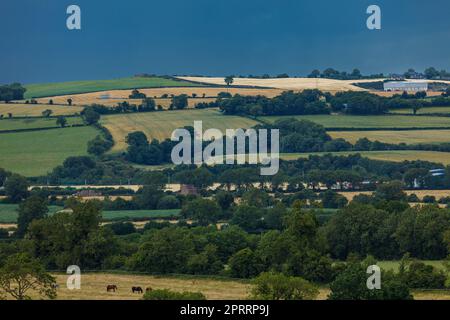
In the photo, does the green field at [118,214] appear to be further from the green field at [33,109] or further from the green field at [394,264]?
the green field at [33,109]

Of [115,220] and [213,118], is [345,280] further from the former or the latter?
[213,118]

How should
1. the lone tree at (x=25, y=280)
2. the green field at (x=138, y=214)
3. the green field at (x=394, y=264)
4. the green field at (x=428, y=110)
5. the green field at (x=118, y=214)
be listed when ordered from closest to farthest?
the lone tree at (x=25, y=280)
the green field at (x=394, y=264)
the green field at (x=118, y=214)
the green field at (x=138, y=214)
the green field at (x=428, y=110)

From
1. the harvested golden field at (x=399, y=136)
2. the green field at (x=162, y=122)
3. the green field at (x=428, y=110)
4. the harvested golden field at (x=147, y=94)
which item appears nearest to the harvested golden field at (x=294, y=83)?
the harvested golden field at (x=147, y=94)

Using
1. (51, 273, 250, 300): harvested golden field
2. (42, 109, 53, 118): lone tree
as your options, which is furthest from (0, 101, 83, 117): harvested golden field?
(51, 273, 250, 300): harvested golden field

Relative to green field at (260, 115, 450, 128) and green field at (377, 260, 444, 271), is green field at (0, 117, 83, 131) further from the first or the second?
green field at (377, 260, 444, 271)

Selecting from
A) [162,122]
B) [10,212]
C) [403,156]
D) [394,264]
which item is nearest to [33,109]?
[162,122]
